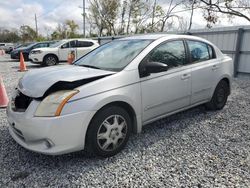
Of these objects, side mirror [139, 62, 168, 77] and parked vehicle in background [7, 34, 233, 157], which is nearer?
parked vehicle in background [7, 34, 233, 157]

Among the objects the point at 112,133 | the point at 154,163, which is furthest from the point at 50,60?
the point at 154,163

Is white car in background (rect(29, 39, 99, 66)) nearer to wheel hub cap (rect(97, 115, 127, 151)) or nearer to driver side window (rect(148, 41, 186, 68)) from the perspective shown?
driver side window (rect(148, 41, 186, 68))

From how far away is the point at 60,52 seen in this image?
12781 millimetres

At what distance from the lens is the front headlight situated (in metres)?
2.30

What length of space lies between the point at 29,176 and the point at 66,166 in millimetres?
405

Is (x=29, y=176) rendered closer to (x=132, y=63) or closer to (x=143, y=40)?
(x=132, y=63)

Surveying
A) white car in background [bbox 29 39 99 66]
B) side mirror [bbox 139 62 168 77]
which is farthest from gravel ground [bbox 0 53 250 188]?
white car in background [bbox 29 39 99 66]

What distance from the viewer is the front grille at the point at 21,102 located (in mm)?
2590

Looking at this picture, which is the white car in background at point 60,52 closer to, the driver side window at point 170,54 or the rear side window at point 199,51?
the rear side window at point 199,51

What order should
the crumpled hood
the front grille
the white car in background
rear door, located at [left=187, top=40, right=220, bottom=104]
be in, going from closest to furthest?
the crumpled hood, the front grille, rear door, located at [left=187, top=40, right=220, bottom=104], the white car in background

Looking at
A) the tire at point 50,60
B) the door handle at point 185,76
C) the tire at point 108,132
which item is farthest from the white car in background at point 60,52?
the tire at point 108,132

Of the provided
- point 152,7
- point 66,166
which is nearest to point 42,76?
point 66,166

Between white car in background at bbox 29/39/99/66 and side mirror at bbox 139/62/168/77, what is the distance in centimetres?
1011

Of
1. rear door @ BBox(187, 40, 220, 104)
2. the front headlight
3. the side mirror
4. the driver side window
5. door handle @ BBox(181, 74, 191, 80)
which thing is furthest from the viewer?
rear door @ BBox(187, 40, 220, 104)
